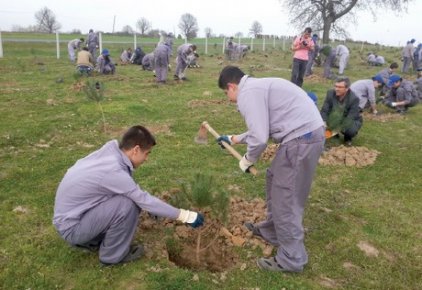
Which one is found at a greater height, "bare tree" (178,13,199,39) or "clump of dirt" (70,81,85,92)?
"bare tree" (178,13,199,39)

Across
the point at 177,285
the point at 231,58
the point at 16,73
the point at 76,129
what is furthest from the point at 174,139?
the point at 231,58

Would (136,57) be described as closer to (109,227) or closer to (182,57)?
(182,57)

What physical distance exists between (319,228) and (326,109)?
263cm

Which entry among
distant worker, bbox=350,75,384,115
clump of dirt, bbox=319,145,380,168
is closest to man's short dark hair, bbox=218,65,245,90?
clump of dirt, bbox=319,145,380,168

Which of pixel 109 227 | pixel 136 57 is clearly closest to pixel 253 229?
pixel 109 227

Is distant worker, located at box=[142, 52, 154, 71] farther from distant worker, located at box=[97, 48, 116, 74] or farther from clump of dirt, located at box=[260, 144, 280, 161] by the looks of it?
clump of dirt, located at box=[260, 144, 280, 161]

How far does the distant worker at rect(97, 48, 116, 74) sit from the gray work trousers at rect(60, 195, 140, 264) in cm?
1041

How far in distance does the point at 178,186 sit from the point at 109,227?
1766mm

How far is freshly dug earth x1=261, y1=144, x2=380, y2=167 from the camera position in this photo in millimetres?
5637

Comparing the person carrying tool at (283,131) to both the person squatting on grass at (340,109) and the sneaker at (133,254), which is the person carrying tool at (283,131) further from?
the person squatting on grass at (340,109)

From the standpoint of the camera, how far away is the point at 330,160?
223 inches

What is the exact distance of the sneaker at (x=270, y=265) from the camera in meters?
3.13

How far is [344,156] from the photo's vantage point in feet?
18.8

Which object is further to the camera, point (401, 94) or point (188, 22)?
point (188, 22)
